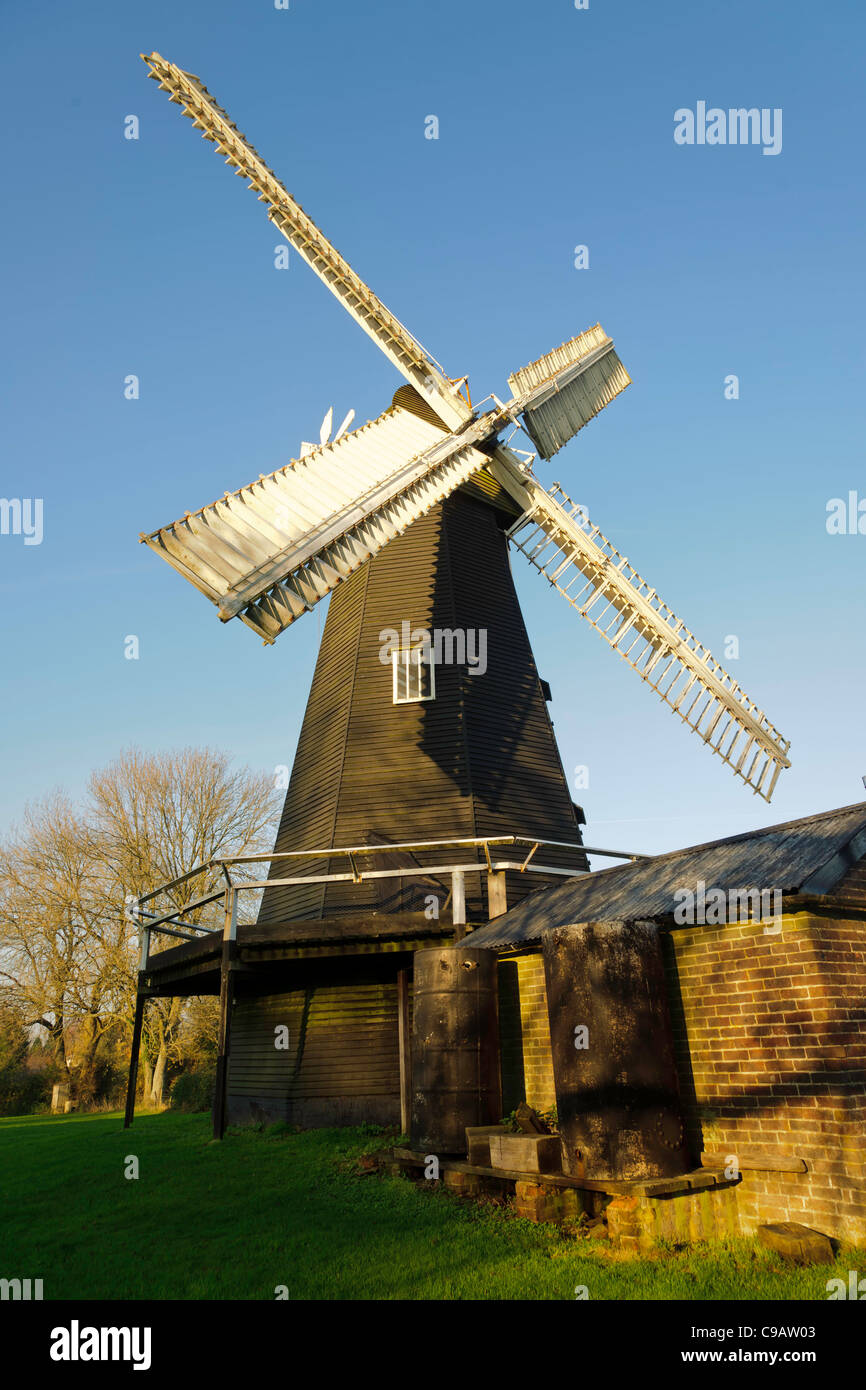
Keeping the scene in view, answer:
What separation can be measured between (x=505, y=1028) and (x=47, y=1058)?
3549cm

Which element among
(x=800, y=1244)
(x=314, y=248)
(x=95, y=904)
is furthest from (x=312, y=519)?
(x=95, y=904)

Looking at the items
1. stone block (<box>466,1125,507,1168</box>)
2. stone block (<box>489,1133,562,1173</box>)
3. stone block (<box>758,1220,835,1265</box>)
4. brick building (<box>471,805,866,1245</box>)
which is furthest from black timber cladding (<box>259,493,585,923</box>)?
stone block (<box>758,1220,835,1265</box>)

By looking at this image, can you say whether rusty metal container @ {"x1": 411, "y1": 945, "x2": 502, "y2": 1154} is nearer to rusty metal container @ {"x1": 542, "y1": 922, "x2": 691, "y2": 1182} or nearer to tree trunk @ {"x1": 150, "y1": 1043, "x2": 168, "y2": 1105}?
rusty metal container @ {"x1": 542, "y1": 922, "x2": 691, "y2": 1182}

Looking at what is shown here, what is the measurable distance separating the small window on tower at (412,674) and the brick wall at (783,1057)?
8140mm

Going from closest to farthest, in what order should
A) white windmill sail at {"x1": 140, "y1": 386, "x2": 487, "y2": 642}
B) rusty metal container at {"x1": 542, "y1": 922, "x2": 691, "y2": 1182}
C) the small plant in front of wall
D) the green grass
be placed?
the green grass
rusty metal container at {"x1": 542, "y1": 922, "x2": 691, "y2": 1182}
the small plant in front of wall
white windmill sail at {"x1": 140, "y1": 386, "x2": 487, "y2": 642}

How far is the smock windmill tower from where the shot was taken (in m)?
13.6

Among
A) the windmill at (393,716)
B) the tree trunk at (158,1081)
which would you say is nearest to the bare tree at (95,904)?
the tree trunk at (158,1081)

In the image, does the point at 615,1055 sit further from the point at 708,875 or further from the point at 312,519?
the point at 312,519

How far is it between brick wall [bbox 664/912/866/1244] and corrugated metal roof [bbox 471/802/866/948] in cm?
41

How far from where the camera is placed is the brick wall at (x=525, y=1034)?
9766 mm

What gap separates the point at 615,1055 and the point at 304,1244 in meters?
3.20
